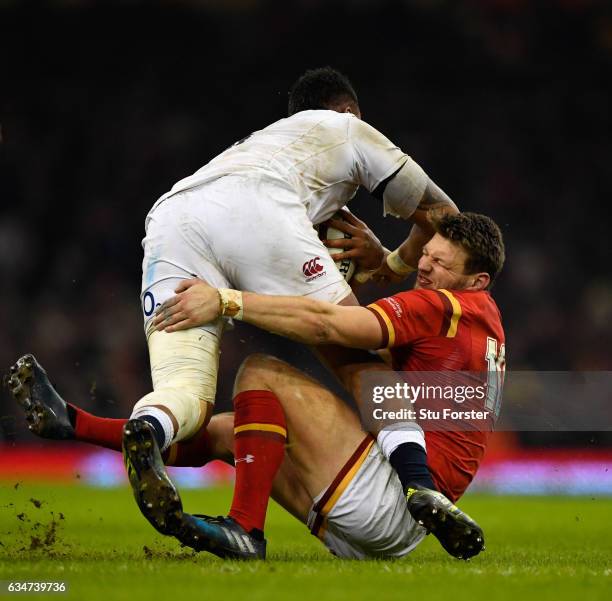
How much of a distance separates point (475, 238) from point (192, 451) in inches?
61.8

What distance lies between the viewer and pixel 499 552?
17.6 feet

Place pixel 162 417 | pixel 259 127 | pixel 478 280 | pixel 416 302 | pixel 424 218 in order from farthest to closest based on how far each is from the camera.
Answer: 1. pixel 259 127
2. pixel 424 218
3. pixel 478 280
4. pixel 416 302
5. pixel 162 417

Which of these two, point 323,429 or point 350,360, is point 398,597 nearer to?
point 323,429

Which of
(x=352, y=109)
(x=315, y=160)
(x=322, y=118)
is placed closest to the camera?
(x=315, y=160)

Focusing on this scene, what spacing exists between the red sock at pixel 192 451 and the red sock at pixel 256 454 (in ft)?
1.36

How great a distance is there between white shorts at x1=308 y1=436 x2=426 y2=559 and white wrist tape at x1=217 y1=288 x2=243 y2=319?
76 centimetres

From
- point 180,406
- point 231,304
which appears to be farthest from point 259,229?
point 180,406

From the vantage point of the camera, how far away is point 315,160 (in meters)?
5.21

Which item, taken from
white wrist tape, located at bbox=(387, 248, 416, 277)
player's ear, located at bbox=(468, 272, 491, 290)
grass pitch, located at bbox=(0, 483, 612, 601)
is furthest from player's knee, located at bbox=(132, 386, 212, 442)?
white wrist tape, located at bbox=(387, 248, 416, 277)

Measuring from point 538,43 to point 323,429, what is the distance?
13727 mm

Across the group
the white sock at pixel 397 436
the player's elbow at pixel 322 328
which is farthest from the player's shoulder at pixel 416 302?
the white sock at pixel 397 436

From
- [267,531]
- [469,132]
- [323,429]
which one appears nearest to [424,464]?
[323,429]

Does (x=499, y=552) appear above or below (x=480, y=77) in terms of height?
below

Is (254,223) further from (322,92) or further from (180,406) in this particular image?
(322,92)
